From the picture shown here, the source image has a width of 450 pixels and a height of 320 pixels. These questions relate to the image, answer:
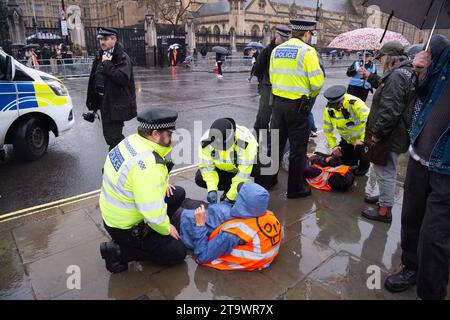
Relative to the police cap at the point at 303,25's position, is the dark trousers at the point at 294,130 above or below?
below

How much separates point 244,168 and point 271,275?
1106 millimetres

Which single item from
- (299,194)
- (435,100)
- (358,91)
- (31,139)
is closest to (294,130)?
(299,194)

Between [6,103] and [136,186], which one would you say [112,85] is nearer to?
[6,103]

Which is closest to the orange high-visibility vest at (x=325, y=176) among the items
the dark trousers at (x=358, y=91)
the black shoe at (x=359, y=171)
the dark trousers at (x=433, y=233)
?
the black shoe at (x=359, y=171)

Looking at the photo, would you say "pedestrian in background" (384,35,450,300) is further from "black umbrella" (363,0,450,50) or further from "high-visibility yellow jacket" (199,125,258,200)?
"high-visibility yellow jacket" (199,125,258,200)

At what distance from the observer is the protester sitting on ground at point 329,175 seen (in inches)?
177

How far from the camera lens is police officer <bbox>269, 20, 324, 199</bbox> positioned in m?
3.79

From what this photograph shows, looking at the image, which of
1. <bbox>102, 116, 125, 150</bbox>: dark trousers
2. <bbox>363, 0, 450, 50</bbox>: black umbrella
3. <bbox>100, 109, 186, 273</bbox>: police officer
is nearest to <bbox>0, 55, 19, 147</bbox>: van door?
<bbox>102, 116, 125, 150</bbox>: dark trousers

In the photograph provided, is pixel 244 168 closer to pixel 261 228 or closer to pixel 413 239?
pixel 261 228

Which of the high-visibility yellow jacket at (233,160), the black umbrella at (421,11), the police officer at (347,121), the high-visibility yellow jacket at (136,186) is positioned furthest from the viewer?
the police officer at (347,121)

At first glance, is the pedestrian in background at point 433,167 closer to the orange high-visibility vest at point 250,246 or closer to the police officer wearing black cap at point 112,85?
the orange high-visibility vest at point 250,246

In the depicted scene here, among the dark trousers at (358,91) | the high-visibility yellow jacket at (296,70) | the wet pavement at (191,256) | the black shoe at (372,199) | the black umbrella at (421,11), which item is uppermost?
the black umbrella at (421,11)

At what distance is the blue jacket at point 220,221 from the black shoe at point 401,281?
113 cm

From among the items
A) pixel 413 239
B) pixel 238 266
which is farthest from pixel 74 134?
pixel 413 239
